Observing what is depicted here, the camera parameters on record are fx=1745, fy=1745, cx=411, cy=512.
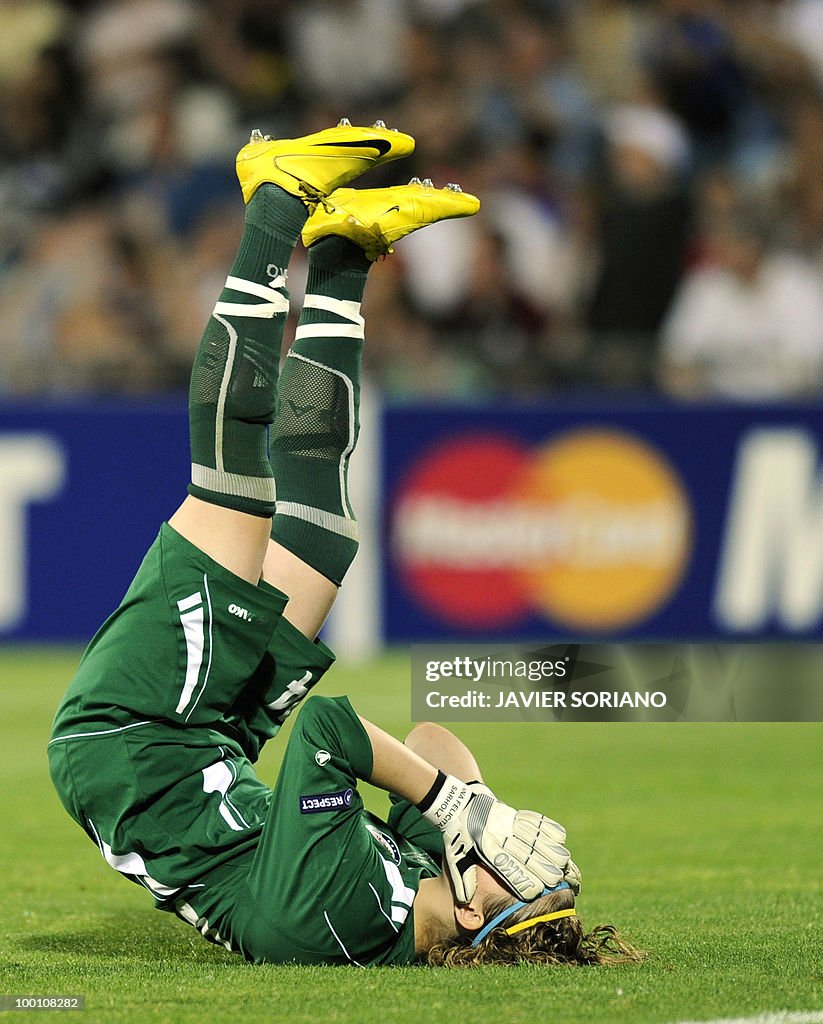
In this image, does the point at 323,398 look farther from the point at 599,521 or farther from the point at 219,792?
the point at 599,521

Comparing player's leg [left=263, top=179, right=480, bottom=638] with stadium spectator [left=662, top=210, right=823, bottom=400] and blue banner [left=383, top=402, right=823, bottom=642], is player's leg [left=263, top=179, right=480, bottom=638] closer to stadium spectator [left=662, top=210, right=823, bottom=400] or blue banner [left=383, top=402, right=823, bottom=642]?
blue banner [left=383, top=402, right=823, bottom=642]

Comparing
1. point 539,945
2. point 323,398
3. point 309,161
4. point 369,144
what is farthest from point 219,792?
point 369,144

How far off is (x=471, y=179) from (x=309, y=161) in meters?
7.64

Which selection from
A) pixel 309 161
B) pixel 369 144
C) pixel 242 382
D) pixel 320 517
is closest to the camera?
pixel 242 382

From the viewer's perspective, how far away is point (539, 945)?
14.7ft

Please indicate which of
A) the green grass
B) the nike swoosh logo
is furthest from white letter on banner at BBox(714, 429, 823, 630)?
the nike swoosh logo

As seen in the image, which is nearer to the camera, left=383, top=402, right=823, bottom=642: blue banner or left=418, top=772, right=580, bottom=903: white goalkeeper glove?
left=418, top=772, right=580, bottom=903: white goalkeeper glove

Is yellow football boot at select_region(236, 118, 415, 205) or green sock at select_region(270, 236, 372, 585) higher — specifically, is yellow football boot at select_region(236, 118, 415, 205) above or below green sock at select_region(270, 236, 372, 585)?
above

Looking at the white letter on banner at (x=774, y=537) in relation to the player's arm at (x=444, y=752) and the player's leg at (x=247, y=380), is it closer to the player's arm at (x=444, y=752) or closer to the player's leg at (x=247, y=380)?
the player's arm at (x=444, y=752)

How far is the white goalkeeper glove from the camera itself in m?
4.39

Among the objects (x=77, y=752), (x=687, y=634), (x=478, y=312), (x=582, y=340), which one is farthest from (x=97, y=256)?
(x=77, y=752)

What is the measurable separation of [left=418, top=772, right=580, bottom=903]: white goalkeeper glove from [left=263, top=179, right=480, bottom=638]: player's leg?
946 mm

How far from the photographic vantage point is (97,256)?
1192 centimetres

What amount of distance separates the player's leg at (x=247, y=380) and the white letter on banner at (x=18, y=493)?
5879mm
